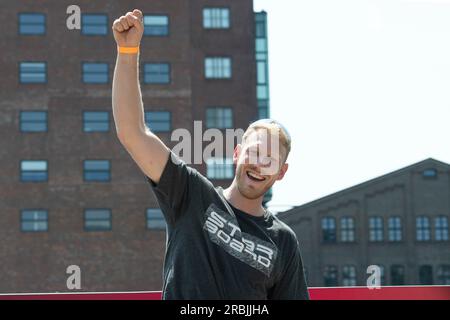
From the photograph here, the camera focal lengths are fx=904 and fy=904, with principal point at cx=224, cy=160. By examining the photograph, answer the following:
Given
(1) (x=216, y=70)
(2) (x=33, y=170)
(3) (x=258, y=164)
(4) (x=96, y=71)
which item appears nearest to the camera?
(3) (x=258, y=164)

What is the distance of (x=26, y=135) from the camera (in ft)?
191

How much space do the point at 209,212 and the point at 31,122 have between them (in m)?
56.6

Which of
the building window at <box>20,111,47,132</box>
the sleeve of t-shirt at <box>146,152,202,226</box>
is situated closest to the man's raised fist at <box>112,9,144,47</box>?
the sleeve of t-shirt at <box>146,152,202,226</box>

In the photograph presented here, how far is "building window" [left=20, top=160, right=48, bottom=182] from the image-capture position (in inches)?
2260

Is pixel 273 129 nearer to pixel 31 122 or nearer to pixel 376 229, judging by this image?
pixel 31 122

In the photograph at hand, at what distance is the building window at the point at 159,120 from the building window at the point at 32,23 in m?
8.86

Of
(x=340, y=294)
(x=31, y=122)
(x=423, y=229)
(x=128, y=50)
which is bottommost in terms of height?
(x=423, y=229)

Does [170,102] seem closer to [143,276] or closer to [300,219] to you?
[143,276]

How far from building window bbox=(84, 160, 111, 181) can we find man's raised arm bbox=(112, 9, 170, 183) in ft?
182

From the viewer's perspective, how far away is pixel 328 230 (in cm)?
7375

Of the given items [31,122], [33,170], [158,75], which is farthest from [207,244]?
[158,75]

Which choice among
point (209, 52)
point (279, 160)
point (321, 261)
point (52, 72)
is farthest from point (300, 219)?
point (279, 160)

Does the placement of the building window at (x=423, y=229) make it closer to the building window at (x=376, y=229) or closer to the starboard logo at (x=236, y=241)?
the building window at (x=376, y=229)
